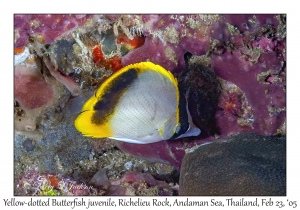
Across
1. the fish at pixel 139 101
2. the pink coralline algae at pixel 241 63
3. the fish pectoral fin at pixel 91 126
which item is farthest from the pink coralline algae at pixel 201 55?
the fish pectoral fin at pixel 91 126

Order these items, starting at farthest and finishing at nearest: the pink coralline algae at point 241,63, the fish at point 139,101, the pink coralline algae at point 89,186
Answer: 1. the pink coralline algae at point 89,186
2. the pink coralline algae at point 241,63
3. the fish at point 139,101

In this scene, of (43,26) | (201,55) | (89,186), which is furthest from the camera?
(89,186)

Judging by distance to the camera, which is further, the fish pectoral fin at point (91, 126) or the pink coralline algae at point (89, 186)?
→ the pink coralline algae at point (89, 186)

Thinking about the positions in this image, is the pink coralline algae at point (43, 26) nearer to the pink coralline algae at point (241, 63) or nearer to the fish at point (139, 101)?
the pink coralline algae at point (241, 63)

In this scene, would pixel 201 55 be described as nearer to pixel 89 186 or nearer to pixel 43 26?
pixel 43 26

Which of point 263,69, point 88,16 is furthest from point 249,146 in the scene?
point 88,16

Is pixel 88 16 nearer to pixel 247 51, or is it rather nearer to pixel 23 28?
pixel 23 28

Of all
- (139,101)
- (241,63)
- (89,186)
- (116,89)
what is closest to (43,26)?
(116,89)

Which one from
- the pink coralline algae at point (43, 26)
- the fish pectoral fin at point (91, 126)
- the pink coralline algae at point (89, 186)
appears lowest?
the pink coralline algae at point (89, 186)

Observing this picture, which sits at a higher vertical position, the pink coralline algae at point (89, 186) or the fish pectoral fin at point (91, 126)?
the fish pectoral fin at point (91, 126)
